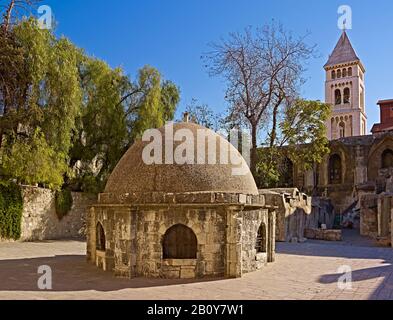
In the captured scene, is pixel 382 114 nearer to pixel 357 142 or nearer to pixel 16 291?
pixel 357 142

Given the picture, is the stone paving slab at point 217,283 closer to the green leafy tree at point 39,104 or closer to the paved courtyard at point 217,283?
the paved courtyard at point 217,283

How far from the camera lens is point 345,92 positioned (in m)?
60.6

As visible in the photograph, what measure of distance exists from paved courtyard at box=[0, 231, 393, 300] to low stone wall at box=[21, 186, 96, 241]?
7.30m

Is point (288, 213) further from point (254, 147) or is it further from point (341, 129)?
point (341, 129)

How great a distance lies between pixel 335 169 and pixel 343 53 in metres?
29.6

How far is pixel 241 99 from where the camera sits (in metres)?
25.7

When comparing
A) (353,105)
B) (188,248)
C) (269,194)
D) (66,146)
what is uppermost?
(353,105)

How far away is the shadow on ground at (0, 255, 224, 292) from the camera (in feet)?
27.7

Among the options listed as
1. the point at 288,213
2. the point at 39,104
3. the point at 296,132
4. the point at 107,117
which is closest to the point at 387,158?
the point at 296,132

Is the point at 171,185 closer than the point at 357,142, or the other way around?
the point at 171,185

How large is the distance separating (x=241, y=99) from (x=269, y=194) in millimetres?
7765
